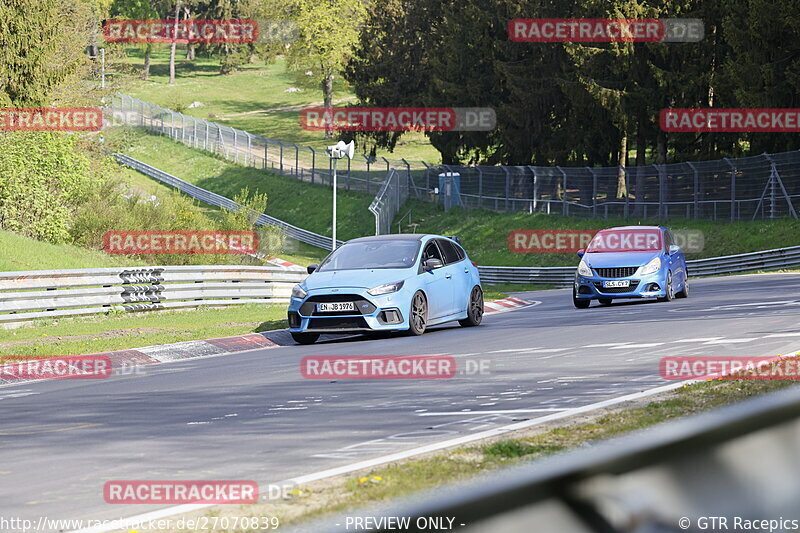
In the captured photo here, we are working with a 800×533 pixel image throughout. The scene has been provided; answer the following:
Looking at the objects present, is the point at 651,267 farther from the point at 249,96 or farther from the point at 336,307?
the point at 249,96

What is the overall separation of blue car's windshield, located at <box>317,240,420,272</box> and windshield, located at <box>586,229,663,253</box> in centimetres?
671

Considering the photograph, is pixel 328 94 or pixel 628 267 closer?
pixel 628 267

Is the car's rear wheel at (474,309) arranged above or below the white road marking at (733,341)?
below

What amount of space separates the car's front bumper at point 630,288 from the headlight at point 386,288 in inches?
285

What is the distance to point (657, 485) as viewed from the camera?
6.47 ft

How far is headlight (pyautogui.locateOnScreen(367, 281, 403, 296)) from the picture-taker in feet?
Result: 56.7

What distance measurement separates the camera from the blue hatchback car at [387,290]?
17266 mm

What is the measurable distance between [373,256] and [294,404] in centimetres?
845

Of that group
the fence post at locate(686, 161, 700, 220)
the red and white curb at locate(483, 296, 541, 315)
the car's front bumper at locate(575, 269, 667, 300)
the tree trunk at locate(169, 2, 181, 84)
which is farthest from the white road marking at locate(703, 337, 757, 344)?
the tree trunk at locate(169, 2, 181, 84)

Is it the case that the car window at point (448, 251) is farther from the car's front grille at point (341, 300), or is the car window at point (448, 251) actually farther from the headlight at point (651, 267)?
the headlight at point (651, 267)
